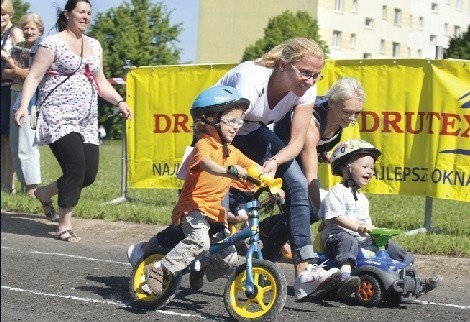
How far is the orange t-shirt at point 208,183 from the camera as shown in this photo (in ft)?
Result: 22.9

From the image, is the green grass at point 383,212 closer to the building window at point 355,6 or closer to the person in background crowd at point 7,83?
the person in background crowd at point 7,83

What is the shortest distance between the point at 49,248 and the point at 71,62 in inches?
65.9

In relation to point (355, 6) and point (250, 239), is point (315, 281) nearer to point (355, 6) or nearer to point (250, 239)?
point (250, 239)

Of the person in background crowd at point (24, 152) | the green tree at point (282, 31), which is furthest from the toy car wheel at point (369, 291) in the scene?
the green tree at point (282, 31)

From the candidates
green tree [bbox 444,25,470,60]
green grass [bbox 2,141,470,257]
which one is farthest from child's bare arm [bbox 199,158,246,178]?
green tree [bbox 444,25,470,60]

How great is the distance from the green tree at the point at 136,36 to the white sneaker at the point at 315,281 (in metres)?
59.7

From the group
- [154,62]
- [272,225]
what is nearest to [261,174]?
[272,225]

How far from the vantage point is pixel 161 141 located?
13.5 m

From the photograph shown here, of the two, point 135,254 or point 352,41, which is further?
point 352,41

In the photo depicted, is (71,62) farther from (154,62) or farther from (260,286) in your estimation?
(154,62)

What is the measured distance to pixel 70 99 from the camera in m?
10.5

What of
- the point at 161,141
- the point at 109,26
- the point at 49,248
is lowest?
the point at 49,248

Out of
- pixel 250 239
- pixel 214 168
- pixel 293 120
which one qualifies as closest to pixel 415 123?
pixel 293 120

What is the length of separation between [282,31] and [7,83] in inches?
2576
